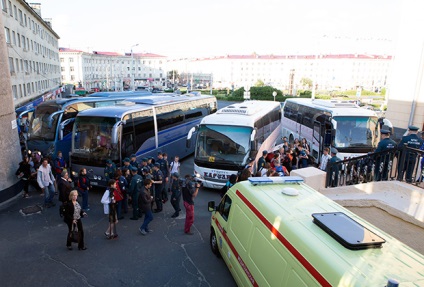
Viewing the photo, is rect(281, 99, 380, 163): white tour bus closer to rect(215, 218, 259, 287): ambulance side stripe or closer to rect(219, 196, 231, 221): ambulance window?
rect(219, 196, 231, 221): ambulance window

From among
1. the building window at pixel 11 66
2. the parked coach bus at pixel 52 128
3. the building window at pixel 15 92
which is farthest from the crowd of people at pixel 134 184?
the building window at pixel 11 66

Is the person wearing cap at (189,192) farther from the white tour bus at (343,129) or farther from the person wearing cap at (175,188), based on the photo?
the white tour bus at (343,129)

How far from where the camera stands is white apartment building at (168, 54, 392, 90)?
107m

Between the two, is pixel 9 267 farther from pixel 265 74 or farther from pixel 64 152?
pixel 265 74

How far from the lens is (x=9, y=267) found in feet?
23.4

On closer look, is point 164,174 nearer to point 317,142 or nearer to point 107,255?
point 107,255

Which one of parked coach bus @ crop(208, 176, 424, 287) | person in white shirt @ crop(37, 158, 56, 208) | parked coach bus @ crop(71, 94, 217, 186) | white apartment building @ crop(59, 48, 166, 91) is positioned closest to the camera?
parked coach bus @ crop(208, 176, 424, 287)

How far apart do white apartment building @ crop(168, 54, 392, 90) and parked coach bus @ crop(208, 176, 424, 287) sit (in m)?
96.5

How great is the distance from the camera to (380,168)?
26.1 feet

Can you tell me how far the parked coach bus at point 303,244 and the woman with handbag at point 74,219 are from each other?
3.68m

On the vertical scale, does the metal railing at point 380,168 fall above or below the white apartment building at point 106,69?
below

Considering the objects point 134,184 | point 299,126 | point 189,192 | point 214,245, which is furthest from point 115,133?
point 299,126

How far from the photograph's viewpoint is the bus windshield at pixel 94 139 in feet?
38.4

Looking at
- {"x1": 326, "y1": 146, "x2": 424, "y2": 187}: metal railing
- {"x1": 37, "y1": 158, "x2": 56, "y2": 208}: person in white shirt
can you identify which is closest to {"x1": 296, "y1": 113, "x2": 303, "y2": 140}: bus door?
{"x1": 326, "y1": 146, "x2": 424, "y2": 187}: metal railing
